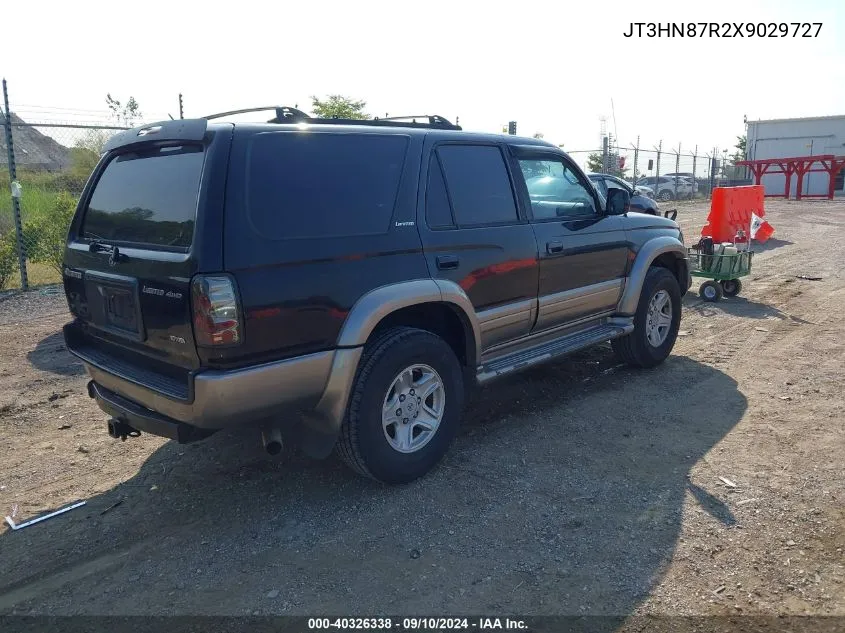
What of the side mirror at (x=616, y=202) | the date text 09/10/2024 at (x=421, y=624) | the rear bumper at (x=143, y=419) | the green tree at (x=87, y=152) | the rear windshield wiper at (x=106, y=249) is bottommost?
the date text 09/10/2024 at (x=421, y=624)

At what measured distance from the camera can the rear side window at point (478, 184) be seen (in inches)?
163

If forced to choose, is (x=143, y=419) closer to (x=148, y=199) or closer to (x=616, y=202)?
(x=148, y=199)

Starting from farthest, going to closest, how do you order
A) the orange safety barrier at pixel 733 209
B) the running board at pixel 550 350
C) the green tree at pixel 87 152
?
the green tree at pixel 87 152, the orange safety barrier at pixel 733 209, the running board at pixel 550 350

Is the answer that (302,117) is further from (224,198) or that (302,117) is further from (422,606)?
(422,606)

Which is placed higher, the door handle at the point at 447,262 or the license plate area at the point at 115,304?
the door handle at the point at 447,262

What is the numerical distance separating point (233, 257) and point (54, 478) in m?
2.12

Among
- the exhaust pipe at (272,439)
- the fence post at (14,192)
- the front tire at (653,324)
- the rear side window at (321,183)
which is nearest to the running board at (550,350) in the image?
the front tire at (653,324)

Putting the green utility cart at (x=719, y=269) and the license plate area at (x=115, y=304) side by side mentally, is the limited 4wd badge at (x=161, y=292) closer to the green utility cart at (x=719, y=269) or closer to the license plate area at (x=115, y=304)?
the license plate area at (x=115, y=304)

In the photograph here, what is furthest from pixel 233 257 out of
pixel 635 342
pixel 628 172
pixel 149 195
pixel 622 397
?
pixel 628 172

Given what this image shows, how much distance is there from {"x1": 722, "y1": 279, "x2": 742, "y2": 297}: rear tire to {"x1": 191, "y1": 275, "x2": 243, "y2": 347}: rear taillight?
7764 mm

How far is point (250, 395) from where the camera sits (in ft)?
10.2

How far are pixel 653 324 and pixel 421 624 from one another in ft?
13.2

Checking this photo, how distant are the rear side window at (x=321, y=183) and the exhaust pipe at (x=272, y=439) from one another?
98 cm

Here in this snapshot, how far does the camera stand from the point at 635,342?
571cm
